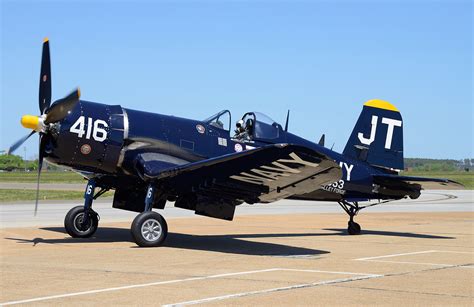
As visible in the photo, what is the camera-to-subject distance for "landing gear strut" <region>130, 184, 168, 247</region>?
42.0 ft

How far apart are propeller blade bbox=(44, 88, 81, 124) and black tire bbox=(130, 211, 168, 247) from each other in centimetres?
234

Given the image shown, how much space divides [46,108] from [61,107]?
2.15 ft

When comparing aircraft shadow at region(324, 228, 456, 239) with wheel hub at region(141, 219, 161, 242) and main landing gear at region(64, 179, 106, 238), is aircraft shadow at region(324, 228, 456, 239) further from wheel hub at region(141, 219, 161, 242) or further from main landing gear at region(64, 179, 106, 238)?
main landing gear at region(64, 179, 106, 238)

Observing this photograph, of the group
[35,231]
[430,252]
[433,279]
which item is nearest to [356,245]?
[430,252]

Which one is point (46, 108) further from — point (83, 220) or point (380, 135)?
point (380, 135)

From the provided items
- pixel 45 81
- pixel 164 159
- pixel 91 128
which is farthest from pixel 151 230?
pixel 45 81

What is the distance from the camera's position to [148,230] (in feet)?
42.4

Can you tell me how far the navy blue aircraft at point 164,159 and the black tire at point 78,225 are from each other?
2 cm

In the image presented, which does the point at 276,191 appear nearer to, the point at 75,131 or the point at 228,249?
the point at 228,249

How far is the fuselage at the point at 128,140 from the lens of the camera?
13164mm

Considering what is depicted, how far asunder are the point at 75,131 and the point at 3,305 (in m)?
6.57

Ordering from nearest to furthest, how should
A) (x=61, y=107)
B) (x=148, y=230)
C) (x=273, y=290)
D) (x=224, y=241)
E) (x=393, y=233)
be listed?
(x=273, y=290), (x=61, y=107), (x=148, y=230), (x=224, y=241), (x=393, y=233)

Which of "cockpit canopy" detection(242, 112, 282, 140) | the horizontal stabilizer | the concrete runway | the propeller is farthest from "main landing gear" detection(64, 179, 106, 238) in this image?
the horizontal stabilizer

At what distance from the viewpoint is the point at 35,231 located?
53.0 ft
